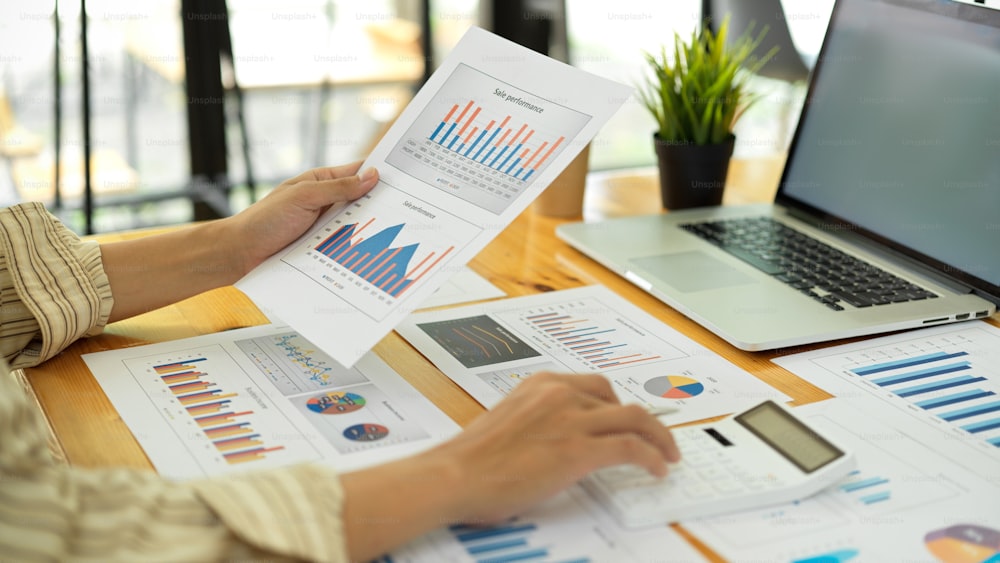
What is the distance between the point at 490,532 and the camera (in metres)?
0.79

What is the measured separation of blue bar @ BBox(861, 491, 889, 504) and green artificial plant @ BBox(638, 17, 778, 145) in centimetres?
76

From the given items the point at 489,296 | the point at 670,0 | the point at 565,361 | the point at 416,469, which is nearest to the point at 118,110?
the point at 670,0

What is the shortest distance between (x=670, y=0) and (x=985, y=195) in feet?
9.68

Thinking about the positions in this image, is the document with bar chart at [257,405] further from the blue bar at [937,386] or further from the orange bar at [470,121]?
the blue bar at [937,386]

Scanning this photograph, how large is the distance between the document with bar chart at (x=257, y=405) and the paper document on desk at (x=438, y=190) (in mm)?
56

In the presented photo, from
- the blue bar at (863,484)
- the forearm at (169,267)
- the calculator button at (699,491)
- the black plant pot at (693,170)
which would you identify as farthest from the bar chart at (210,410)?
the black plant pot at (693,170)

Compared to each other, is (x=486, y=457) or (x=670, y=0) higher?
(x=670, y=0)

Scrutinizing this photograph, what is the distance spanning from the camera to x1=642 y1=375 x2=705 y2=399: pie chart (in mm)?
1013

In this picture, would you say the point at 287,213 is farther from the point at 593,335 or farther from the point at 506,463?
the point at 506,463

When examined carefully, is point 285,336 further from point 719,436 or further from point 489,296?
point 719,436

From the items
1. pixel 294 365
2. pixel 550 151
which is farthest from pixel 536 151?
pixel 294 365

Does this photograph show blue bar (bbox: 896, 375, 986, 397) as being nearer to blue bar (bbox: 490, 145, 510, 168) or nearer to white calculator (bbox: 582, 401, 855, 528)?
white calculator (bbox: 582, 401, 855, 528)

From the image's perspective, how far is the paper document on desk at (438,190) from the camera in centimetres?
101

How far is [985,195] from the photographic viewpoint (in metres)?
1.19
